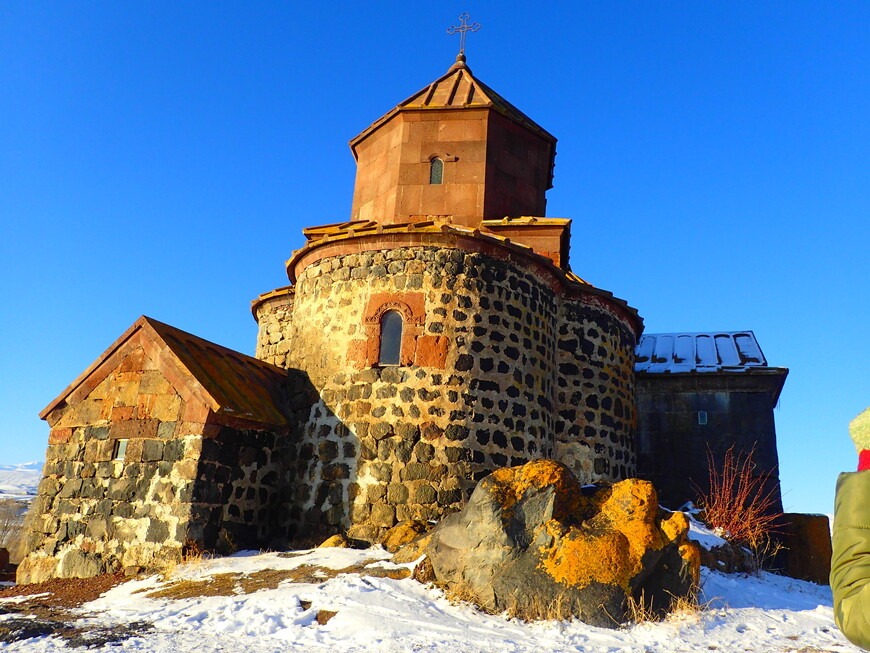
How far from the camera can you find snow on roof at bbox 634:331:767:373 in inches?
560

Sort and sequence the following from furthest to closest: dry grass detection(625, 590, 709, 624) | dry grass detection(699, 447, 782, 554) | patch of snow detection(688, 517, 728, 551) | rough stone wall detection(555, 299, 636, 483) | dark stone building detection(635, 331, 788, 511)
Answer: dark stone building detection(635, 331, 788, 511), rough stone wall detection(555, 299, 636, 483), dry grass detection(699, 447, 782, 554), patch of snow detection(688, 517, 728, 551), dry grass detection(625, 590, 709, 624)

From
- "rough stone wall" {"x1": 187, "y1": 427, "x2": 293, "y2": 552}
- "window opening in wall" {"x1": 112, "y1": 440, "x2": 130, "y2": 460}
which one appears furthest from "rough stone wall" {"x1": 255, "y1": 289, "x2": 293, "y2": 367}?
"window opening in wall" {"x1": 112, "y1": 440, "x2": 130, "y2": 460}

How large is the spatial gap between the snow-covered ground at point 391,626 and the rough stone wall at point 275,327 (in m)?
6.58

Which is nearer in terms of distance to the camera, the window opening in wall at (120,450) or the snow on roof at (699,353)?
the window opening in wall at (120,450)

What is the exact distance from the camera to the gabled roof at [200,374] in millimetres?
9141

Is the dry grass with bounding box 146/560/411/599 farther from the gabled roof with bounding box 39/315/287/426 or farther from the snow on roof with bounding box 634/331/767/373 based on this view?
the snow on roof with bounding box 634/331/767/373

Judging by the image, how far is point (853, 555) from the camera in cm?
193

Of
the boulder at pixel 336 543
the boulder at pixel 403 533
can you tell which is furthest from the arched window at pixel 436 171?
the boulder at pixel 336 543

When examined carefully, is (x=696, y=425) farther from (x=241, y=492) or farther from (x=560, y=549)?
(x=241, y=492)

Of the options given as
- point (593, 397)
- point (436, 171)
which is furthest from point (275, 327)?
point (593, 397)

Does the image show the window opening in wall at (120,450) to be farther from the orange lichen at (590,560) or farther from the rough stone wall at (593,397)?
the rough stone wall at (593,397)

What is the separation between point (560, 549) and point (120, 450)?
6526 mm

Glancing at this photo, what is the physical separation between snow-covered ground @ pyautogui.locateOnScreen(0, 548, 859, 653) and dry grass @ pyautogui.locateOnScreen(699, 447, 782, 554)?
3056mm

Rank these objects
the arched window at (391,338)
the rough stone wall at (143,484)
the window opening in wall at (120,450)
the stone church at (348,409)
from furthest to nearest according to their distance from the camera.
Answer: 1. the arched window at (391,338)
2. the window opening in wall at (120,450)
3. the stone church at (348,409)
4. the rough stone wall at (143,484)
